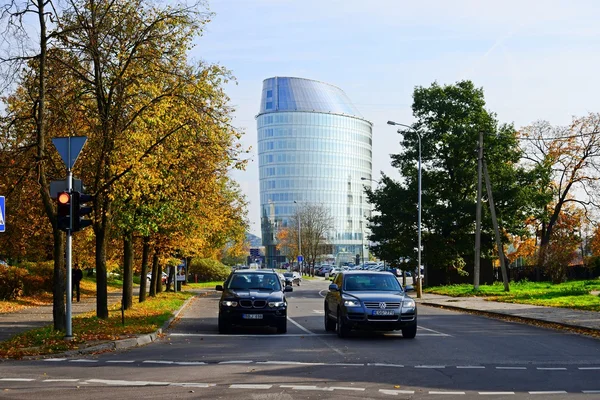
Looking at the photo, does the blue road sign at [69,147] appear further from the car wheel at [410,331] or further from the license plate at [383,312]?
the car wheel at [410,331]

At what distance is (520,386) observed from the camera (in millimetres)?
10664

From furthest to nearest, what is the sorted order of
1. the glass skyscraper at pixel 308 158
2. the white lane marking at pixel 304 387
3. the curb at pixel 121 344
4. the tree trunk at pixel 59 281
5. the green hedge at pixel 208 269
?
the glass skyscraper at pixel 308 158 → the green hedge at pixel 208 269 → the tree trunk at pixel 59 281 → the curb at pixel 121 344 → the white lane marking at pixel 304 387

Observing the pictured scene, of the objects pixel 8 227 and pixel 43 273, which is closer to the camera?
pixel 8 227

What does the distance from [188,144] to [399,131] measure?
3468 cm

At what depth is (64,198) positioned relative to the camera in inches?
632

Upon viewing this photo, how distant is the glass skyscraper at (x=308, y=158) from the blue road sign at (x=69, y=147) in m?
142

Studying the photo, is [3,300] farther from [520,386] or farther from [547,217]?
[547,217]

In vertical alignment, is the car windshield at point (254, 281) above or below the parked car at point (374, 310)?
above

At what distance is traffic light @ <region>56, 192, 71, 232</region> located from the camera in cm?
1602

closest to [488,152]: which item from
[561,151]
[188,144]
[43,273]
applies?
[561,151]

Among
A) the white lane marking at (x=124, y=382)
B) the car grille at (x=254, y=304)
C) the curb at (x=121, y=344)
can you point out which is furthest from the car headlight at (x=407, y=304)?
the white lane marking at (x=124, y=382)

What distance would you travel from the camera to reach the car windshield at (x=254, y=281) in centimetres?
2130

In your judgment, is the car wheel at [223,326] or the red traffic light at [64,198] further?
the car wheel at [223,326]

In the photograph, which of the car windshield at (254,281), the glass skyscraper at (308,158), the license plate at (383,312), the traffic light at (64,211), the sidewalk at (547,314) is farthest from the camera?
the glass skyscraper at (308,158)
